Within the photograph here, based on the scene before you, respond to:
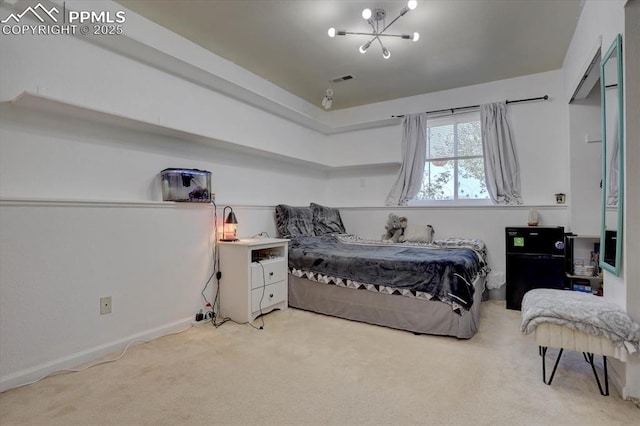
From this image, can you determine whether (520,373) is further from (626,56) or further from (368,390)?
(626,56)

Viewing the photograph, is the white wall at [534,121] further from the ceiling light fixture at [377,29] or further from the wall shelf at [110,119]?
the wall shelf at [110,119]

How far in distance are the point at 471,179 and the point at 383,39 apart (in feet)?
7.17

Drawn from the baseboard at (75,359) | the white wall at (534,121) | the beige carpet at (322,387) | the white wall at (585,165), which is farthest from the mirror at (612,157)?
the baseboard at (75,359)

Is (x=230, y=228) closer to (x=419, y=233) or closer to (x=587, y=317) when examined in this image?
(x=419, y=233)

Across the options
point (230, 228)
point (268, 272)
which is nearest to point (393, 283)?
point (268, 272)

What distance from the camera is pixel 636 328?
1.54 meters

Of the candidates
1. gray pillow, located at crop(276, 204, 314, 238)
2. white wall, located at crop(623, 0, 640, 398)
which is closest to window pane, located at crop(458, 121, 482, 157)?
gray pillow, located at crop(276, 204, 314, 238)

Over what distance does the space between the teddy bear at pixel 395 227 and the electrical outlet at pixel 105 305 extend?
3.11 m

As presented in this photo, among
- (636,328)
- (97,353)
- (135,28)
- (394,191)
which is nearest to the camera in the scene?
(636,328)

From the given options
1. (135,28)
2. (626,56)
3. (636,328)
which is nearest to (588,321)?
(636,328)

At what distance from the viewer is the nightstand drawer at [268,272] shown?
2887 millimetres

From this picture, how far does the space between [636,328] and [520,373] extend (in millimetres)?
650

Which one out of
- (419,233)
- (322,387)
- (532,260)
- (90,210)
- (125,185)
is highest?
(125,185)

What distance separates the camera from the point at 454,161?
4277 mm
